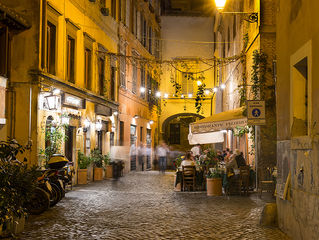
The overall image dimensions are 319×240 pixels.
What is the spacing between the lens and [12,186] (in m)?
7.61

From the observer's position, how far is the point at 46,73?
15.4 m

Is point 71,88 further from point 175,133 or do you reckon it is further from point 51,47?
point 175,133

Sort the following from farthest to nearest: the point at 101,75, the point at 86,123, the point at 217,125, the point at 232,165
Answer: the point at 101,75, the point at 86,123, the point at 217,125, the point at 232,165

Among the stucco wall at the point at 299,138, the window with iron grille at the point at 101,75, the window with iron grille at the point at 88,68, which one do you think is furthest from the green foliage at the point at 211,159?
the stucco wall at the point at 299,138

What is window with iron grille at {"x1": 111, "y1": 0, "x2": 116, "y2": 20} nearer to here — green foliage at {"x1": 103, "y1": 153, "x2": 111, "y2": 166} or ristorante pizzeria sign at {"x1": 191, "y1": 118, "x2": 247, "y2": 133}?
green foliage at {"x1": 103, "y1": 153, "x2": 111, "y2": 166}

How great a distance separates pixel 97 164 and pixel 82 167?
81.0 inches

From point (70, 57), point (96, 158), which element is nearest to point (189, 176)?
point (96, 158)

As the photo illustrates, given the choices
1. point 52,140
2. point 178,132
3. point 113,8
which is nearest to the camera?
point 52,140

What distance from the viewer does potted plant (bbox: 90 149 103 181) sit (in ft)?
67.7

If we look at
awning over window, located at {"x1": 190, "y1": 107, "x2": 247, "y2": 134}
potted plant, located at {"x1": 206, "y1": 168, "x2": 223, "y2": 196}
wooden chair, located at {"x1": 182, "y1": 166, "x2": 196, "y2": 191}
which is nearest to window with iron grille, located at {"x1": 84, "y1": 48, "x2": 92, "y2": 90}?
awning over window, located at {"x1": 190, "y1": 107, "x2": 247, "y2": 134}

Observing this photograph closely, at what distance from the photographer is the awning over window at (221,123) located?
15.9 m

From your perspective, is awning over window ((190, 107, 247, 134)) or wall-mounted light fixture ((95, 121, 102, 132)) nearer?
awning over window ((190, 107, 247, 134))

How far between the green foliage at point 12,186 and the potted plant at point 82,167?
10240 millimetres

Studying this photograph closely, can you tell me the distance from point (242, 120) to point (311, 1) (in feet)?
29.7
